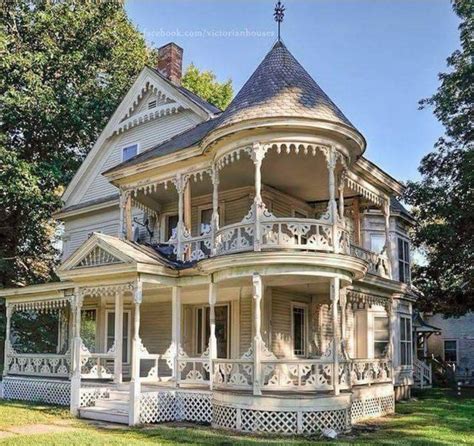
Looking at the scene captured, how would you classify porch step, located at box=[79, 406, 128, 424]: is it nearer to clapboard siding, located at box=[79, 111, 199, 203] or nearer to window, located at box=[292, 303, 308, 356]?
window, located at box=[292, 303, 308, 356]

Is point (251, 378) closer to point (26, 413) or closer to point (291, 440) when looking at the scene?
point (291, 440)

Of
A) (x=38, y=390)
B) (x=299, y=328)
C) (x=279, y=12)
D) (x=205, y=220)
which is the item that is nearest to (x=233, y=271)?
(x=205, y=220)

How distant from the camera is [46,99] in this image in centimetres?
2716

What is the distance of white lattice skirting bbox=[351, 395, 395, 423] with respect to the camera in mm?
14766

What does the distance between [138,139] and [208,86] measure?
20694 millimetres

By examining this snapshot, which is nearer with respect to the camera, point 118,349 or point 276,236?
point 276,236

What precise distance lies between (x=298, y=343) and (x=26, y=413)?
324 inches

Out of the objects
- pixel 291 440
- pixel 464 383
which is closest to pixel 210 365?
pixel 291 440

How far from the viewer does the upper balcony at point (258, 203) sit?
13.5m

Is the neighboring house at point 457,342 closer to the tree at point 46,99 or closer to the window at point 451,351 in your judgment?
the window at point 451,351

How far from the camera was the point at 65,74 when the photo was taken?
29047 millimetres

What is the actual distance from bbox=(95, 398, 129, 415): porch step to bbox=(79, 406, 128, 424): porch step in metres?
0.11

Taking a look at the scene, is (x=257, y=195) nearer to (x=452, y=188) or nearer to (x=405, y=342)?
(x=405, y=342)

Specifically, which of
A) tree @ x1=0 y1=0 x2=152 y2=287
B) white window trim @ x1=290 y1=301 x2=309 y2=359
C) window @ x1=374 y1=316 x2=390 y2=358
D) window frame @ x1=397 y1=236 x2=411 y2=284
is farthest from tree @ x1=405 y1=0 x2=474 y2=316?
tree @ x1=0 y1=0 x2=152 y2=287
